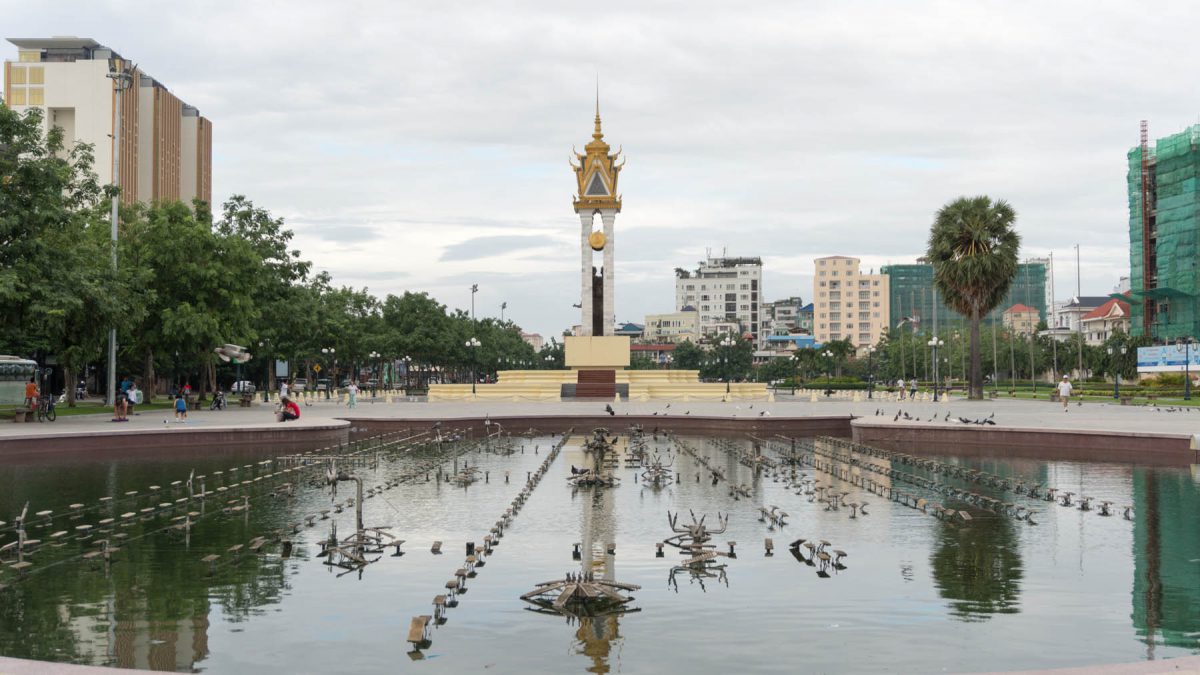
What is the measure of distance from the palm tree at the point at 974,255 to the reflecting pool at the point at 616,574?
3683 centimetres

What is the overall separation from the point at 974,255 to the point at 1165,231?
38.9m

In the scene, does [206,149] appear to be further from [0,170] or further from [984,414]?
[984,414]

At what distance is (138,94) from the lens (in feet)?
343

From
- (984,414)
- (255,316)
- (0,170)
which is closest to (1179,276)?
(984,414)

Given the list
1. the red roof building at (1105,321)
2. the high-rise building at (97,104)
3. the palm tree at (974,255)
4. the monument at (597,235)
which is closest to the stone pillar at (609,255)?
the monument at (597,235)

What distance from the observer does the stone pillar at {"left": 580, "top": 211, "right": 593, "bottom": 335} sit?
245 ft

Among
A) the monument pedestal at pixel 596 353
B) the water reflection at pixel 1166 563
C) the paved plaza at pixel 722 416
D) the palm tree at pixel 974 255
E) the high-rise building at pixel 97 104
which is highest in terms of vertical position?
the high-rise building at pixel 97 104

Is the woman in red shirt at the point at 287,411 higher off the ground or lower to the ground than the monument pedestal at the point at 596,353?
lower

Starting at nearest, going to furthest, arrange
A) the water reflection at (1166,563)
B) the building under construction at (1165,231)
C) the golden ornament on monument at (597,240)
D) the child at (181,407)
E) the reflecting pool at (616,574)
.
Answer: the reflecting pool at (616,574), the water reflection at (1166,563), the child at (181,407), the golden ornament on monument at (597,240), the building under construction at (1165,231)

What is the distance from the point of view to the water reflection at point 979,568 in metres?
13.1

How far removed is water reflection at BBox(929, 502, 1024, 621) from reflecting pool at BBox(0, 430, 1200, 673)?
0.20 ft

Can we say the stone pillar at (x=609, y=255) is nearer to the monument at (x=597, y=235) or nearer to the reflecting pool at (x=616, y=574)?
the monument at (x=597, y=235)

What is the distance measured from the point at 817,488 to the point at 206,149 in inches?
4402

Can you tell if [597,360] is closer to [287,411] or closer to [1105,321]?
[287,411]
